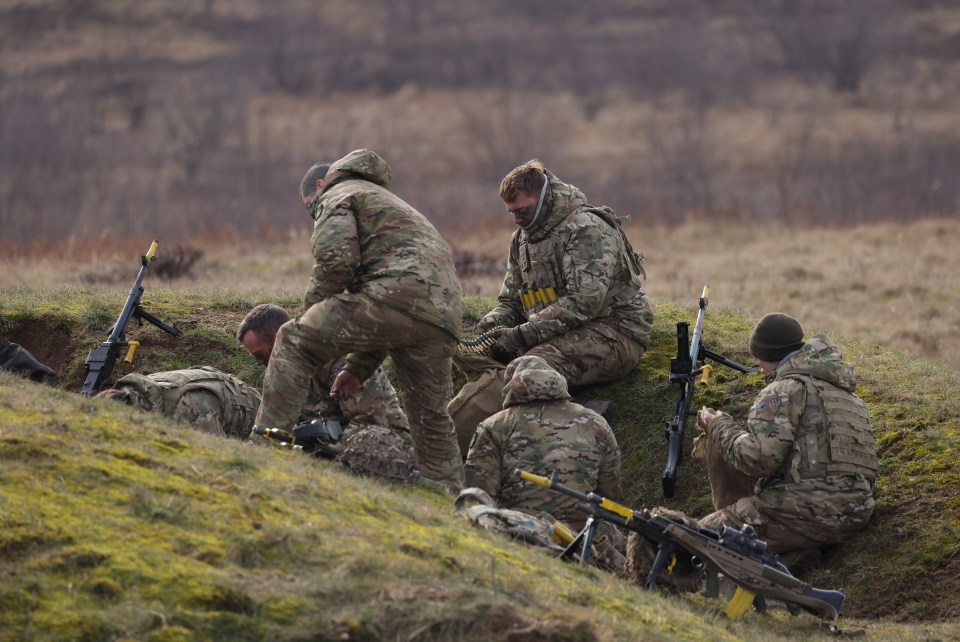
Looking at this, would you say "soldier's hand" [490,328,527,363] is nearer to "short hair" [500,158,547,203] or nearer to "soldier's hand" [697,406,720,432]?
"short hair" [500,158,547,203]

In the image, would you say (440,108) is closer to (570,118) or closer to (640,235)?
(570,118)

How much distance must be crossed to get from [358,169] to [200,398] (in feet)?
6.39

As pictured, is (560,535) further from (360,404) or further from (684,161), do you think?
(684,161)

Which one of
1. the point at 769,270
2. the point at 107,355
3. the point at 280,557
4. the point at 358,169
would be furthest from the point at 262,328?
the point at 769,270

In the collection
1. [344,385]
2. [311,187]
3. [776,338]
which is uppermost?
[311,187]

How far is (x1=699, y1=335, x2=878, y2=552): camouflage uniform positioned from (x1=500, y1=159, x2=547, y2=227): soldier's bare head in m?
2.85

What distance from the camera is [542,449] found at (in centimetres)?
889

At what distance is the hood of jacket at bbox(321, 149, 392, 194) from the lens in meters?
9.08

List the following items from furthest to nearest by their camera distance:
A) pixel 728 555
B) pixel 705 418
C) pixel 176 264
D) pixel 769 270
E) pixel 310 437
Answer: pixel 769 270 → pixel 176 264 → pixel 705 418 → pixel 310 437 → pixel 728 555

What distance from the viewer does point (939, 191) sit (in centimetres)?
3284

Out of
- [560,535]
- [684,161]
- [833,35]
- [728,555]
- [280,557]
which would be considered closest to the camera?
[280,557]

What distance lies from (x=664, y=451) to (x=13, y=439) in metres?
5.91

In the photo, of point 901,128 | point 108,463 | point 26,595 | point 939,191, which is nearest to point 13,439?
point 108,463

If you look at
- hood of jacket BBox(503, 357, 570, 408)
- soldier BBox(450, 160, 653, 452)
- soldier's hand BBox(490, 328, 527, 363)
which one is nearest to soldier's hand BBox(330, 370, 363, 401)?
hood of jacket BBox(503, 357, 570, 408)
